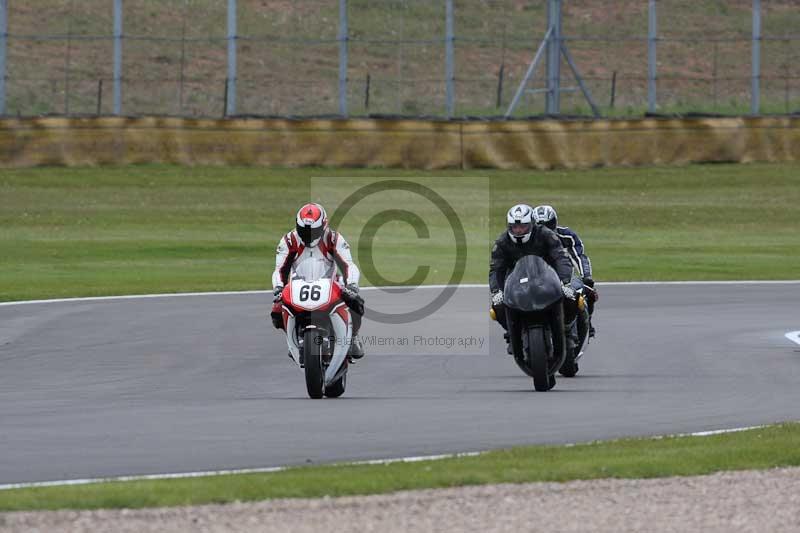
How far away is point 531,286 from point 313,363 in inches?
79.2

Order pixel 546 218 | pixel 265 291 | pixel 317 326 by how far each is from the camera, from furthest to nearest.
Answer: pixel 265 291 → pixel 546 218 → pixel 317 326

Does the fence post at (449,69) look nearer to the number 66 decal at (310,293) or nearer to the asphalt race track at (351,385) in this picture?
the asphalt race track at (351,385)

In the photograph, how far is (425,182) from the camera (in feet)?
113

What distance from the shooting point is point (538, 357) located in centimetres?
1427

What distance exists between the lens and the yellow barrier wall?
111 ft

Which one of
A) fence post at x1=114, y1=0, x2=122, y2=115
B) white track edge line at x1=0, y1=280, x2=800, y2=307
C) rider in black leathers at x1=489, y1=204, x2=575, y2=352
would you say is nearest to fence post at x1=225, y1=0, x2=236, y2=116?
fence post at x1=114, y1=0, x2=122, y2=115

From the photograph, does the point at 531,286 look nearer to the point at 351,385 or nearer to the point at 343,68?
the point at 351,385

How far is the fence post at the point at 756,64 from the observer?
3591cm

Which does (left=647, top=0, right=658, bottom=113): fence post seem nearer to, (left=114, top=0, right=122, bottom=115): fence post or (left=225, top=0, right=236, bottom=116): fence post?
(left=225, top=0, right=236, bottom=116): fence post

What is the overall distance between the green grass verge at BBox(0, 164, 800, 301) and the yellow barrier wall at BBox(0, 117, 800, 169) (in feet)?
1.42

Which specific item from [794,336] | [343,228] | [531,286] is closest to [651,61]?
[343,228]

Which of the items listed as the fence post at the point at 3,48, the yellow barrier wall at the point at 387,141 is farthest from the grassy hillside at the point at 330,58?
the fence post at the point at 3,48

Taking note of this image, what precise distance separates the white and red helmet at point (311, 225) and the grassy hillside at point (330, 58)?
20.9 metres

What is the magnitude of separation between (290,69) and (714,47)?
9.76 meters
